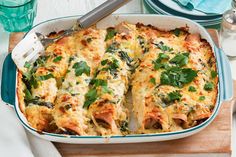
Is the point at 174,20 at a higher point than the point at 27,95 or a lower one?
higher

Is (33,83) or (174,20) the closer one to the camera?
(33,83)

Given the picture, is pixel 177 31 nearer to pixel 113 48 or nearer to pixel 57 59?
pixel 113 48

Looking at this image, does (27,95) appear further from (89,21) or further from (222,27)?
(222,27)

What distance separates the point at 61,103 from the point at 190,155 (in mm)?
462

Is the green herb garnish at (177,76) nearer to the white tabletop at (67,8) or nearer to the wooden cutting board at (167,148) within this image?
the wooden cutting board at (167,148)

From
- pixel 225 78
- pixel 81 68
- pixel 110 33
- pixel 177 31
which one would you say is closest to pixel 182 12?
pixel 177 31

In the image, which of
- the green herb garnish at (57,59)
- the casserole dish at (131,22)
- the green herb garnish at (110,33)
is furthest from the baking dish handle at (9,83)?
the green herb garnish at (110,33)

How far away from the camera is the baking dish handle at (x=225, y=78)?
182 centimetres

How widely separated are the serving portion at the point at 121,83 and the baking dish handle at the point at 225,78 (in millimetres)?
25

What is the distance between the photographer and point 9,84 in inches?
72.9

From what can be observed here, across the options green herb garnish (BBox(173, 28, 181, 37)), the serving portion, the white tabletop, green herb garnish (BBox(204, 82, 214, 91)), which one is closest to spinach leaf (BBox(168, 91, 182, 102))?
the serving portion

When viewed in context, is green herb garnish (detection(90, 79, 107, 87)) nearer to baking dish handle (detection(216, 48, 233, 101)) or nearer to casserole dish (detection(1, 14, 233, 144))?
casserole dish (detection(1, 14, 233, 144))

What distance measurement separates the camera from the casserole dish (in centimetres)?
169

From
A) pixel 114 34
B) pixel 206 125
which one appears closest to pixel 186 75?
pixel 206 125
